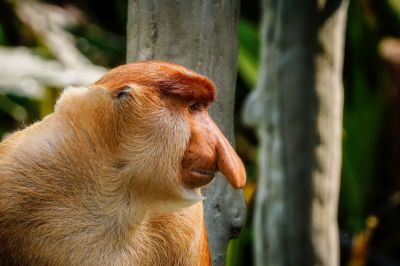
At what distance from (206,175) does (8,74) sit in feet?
12.6

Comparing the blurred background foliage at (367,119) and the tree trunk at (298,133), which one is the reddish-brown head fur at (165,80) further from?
the blurred background foliage at (367,119)

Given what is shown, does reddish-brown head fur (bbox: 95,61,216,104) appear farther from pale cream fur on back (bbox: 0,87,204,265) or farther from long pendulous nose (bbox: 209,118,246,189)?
long pendulous nose (bbox: 209,118,246,189)

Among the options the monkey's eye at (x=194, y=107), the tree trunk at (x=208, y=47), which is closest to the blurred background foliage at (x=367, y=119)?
the tree trunk at (x=208, y=47)

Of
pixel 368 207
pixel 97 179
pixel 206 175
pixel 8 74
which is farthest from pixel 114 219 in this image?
pixel 368 207

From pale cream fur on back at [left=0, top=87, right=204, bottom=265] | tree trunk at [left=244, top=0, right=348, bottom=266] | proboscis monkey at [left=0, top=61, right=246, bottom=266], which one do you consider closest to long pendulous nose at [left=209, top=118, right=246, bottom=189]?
proboscis monkey at [left=0, top=61, right=246, bottom=266]

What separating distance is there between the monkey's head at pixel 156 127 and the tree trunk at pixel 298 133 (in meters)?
1.55

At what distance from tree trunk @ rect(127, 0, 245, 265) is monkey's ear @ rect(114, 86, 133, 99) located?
0.47m

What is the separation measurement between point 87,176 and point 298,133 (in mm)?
1829

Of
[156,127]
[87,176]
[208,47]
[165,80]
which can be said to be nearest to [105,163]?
[87,176]

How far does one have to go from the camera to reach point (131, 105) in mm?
2256

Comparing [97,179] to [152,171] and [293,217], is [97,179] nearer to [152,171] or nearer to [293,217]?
[152,171]

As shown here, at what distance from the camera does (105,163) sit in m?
2.29

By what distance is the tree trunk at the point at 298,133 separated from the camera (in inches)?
149

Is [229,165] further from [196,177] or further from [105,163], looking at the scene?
[105,163]
